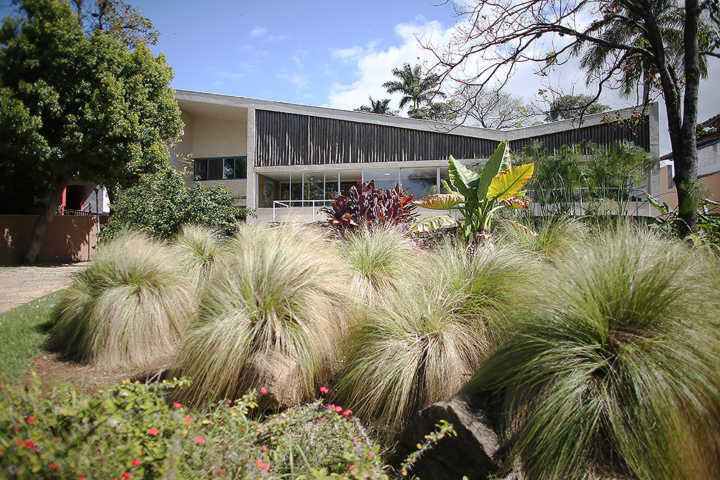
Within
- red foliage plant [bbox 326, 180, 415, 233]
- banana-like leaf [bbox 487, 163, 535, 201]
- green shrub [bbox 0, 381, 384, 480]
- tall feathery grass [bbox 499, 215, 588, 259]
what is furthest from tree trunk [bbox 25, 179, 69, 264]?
green shrub [bbox 0, 381, 384, 480]

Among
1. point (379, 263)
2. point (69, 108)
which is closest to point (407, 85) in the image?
point (69, 108)

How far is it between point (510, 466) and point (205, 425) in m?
1.94

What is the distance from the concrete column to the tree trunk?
→ 377 inches

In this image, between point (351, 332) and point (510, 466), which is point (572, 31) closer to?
point (351, 332)

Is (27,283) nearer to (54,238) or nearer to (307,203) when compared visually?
(54,238)

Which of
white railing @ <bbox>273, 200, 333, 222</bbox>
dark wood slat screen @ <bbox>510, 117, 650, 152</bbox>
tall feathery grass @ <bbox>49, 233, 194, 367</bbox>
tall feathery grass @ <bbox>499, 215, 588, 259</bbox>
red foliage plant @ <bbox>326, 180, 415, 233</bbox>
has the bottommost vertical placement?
tall feathery grass @ <bbox>49, 233, 194, 367</bbox>

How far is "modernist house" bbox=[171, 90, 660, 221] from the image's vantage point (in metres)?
19.7

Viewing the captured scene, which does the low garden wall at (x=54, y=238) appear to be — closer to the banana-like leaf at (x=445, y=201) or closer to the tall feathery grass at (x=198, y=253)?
the tall feathery grass at (x=198, y=253)

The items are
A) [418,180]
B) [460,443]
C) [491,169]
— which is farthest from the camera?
[418,180]

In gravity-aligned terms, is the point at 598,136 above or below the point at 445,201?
above

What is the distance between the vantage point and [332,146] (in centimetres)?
2202

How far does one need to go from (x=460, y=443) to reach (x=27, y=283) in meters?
11.0

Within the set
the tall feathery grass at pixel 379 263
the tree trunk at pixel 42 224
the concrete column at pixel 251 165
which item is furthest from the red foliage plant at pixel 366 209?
the concrete column at pixel 251 165

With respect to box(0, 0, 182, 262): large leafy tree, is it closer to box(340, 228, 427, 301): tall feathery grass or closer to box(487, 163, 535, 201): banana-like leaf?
box(340, 228, 427, 301): tall feathery grass
